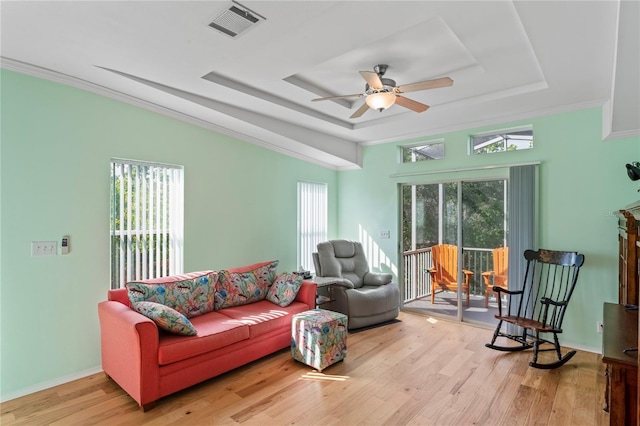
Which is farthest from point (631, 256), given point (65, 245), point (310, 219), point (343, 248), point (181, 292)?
A: point (65, 245)

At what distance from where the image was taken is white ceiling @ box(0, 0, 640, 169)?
1999 mm

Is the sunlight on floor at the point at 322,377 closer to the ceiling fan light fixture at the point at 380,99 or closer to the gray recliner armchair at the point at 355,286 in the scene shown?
the gray recliner armchair at the point at 355,286

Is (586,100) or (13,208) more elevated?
(586,100)

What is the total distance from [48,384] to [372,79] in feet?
12.2

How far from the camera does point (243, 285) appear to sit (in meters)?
3.72

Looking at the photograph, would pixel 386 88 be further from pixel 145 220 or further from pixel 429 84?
pixel 145 220

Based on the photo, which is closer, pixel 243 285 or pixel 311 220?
pixel 243 285

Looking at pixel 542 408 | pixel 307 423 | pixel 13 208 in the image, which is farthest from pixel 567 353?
pixel 13 208

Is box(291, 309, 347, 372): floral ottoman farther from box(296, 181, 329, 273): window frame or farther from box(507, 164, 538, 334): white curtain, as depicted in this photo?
box(507, 164, 538, 334): white curtain

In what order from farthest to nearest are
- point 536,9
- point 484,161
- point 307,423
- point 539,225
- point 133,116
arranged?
point 484,161, point 539,225, point 133,116, point 307,423, point 536,9

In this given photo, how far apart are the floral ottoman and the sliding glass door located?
2.08 metres

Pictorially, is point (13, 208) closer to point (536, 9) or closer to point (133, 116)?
point (133, 116)

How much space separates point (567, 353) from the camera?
136 inches

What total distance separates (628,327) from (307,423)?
7.22ft
